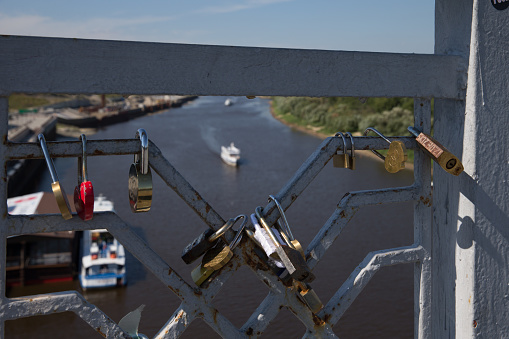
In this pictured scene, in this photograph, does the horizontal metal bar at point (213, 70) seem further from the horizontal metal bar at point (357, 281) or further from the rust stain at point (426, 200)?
the horizontal metal bar at point (357, 281)

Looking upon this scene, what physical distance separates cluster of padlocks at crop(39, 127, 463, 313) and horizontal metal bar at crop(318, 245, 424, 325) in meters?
0.07

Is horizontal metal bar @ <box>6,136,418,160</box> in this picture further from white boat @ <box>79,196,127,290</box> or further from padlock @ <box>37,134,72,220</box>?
white boat @ <box>79,196,127,290</box>

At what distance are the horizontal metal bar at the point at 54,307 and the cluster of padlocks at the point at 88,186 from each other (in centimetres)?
15

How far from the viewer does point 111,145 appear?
1.05 meters

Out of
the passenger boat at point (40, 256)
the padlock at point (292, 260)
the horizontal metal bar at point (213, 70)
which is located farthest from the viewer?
the passenger boat at point (40, 256)

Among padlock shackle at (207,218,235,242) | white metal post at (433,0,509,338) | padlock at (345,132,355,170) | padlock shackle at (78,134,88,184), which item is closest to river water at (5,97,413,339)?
white metal post at (433,0,509,338)

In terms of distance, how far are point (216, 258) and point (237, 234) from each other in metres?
0.06

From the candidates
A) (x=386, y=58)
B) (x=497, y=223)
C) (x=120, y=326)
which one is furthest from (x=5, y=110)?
(x=497, y=223)

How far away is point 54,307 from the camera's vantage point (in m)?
1.03

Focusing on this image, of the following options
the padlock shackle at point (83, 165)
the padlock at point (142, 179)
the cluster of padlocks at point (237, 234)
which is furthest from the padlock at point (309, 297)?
the padlock shackle at point (83, 165)

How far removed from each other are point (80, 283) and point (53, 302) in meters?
15.1

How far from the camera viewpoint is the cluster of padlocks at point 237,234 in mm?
1061

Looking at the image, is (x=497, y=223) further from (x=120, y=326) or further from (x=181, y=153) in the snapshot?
(x=181, y=153)

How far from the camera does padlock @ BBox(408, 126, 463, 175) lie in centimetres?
128
